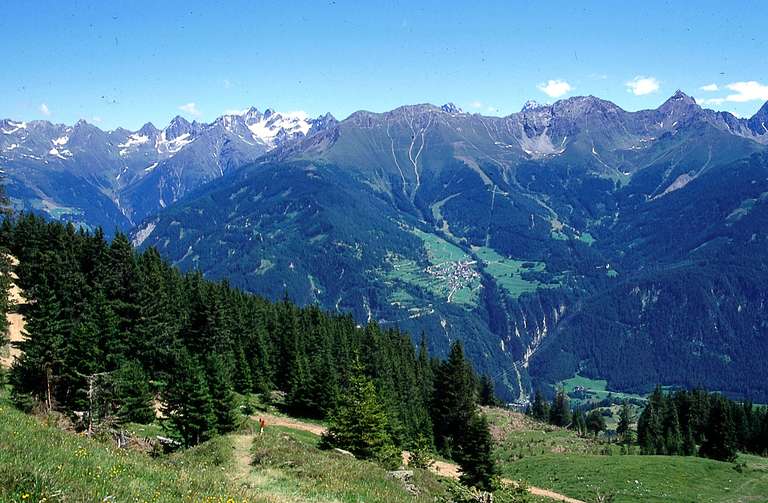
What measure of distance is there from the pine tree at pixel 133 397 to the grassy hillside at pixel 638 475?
127 feet

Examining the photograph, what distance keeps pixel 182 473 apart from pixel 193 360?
35.2 meters

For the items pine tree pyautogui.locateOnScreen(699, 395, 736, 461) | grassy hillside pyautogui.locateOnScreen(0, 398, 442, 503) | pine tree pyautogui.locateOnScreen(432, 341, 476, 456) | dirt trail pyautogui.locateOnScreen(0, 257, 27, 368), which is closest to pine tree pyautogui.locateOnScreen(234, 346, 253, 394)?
dirt trail pyautogui.locateOnScreen(0, 257, 27, 368)

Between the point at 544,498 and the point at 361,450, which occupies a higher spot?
the point at 361,450

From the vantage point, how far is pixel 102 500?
13.1 metres

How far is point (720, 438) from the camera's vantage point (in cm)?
7712

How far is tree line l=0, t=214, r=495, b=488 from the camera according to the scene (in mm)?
44125

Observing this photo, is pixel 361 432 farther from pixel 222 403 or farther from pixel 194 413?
pixel 194 413

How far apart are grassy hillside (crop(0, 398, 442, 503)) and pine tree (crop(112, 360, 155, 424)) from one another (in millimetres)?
14926

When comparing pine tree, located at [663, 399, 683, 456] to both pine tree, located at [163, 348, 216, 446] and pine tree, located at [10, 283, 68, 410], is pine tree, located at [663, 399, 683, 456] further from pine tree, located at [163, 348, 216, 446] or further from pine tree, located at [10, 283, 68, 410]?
pine tree, located at [10, 283, 68, 410]

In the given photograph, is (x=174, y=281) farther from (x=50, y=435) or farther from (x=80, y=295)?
(x=50, y=435)

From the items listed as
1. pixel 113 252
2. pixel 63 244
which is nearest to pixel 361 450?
pixel 113 252

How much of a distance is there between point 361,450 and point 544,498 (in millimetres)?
18480

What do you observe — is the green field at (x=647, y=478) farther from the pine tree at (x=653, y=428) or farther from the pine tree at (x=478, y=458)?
the pine tree at (x=653, y=428)

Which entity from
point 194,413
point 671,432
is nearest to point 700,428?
point 671,432
